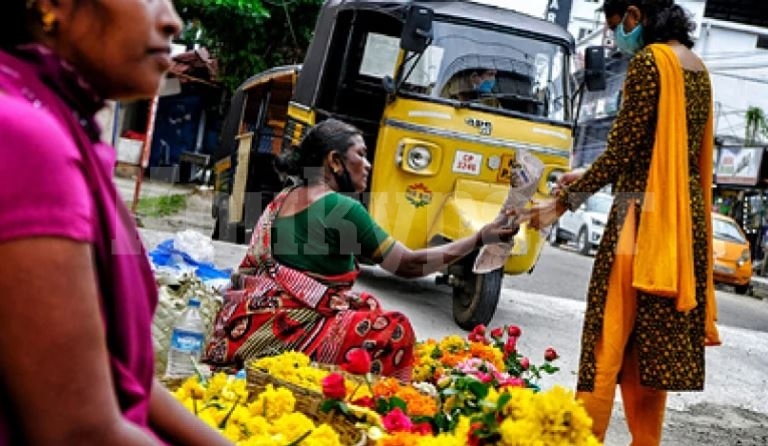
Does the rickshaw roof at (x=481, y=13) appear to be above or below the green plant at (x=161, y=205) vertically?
above

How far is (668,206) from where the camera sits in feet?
11.2

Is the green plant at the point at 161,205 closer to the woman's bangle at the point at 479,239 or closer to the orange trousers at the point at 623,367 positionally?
the woman's bangle at the point at 479,239

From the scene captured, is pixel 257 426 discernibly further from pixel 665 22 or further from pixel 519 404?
pixel 665 22

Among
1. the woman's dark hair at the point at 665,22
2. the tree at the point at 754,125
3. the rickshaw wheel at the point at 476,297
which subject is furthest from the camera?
the tree at the point at 754,125

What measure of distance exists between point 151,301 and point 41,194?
0.29m

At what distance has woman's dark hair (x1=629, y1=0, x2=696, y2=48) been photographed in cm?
360

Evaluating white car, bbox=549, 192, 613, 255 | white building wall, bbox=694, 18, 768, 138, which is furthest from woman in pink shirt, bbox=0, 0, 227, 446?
white building wall, bbox=694, 18, 768, 138

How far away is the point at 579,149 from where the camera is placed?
3438 centimetres

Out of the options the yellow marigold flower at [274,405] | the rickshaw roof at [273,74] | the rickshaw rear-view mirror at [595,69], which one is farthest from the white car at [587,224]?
the yellow marigold flower at [274,405]

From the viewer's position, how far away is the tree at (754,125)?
24.4 meters

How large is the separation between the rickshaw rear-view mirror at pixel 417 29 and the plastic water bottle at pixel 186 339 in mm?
3259

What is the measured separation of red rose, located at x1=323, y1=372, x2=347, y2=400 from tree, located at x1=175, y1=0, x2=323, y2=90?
15430mm

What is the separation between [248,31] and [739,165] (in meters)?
12.9

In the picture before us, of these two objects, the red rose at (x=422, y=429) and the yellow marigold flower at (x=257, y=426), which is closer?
the yellow marigold flower at (x=257, y=426)
